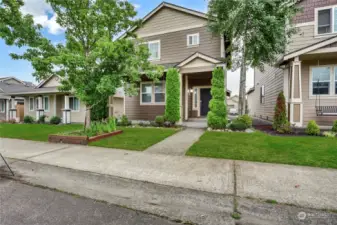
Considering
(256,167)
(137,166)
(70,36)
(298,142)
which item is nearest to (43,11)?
(70,36)

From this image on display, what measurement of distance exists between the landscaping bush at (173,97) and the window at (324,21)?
775cm

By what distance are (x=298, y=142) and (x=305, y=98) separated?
4.44m

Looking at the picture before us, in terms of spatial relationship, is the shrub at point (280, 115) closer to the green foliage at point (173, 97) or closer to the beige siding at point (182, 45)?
the beige siding at point (182, 45)

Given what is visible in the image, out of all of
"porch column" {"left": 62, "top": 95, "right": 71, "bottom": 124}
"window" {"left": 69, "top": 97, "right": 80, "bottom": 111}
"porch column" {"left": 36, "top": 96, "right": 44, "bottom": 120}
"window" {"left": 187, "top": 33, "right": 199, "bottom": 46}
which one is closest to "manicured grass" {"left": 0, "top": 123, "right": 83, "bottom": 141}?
"porch column" {"left": 62, "top": 95, "right": 71, "bottom": 124}

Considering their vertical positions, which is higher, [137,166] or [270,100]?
[270,100]

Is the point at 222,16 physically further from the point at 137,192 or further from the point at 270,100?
the point at 137,192

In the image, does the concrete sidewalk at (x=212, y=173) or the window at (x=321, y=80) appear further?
the window at (x=321, y=80)

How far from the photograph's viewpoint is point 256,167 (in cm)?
397

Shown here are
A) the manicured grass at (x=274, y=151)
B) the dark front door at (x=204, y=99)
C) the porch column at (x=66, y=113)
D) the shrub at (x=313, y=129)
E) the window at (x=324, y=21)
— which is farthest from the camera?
the porch column at (x=66, y=113)

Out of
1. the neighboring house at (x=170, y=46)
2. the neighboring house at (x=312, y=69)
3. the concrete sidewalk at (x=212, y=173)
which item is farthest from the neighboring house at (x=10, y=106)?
the neighboring house at (x=312, y=69)

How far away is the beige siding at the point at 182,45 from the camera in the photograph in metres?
10.8

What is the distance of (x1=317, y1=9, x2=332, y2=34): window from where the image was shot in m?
9.00

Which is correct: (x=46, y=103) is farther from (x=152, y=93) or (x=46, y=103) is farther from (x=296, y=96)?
(x=296, y=96)

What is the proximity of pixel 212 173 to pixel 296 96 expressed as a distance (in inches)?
296
